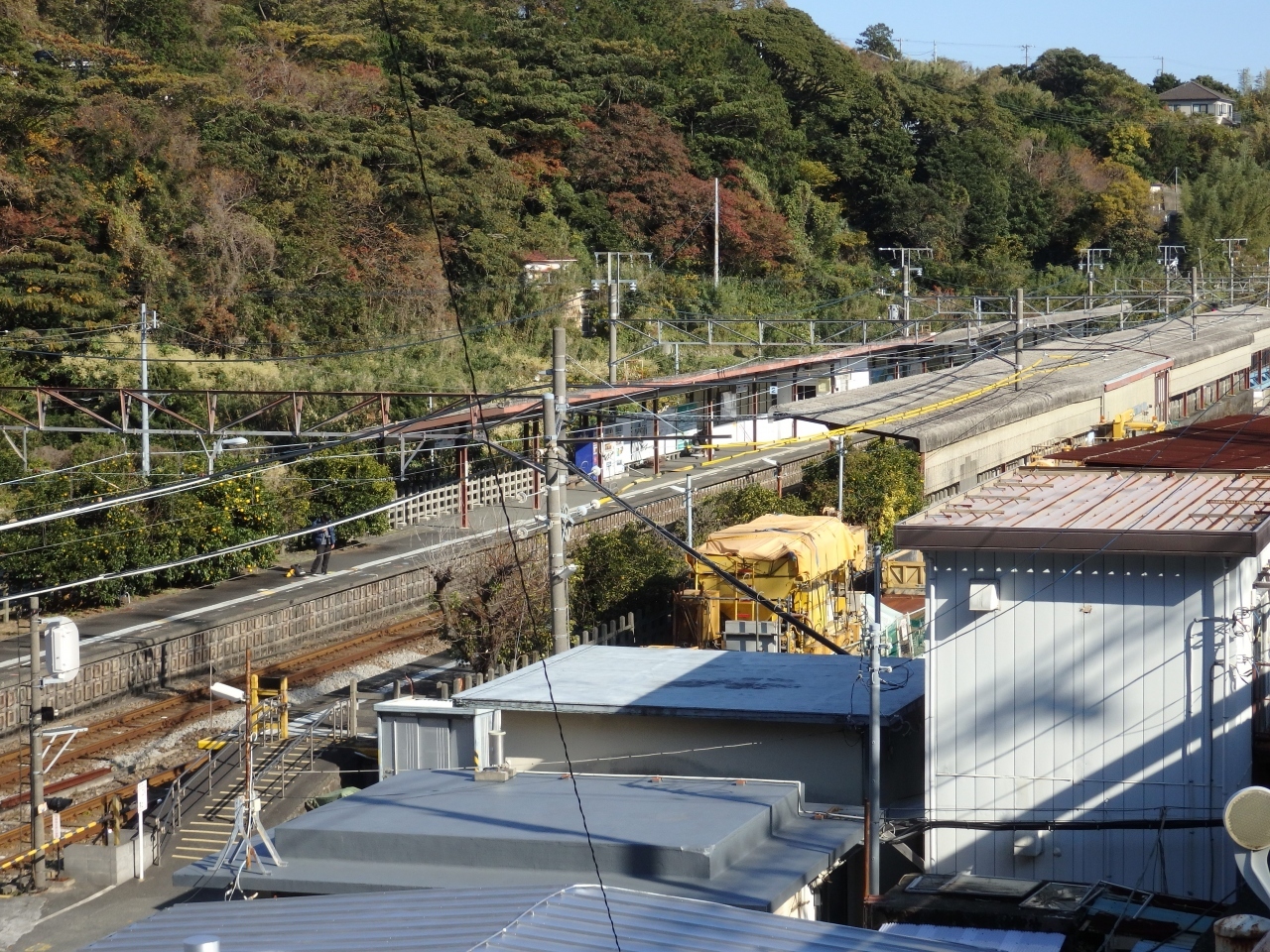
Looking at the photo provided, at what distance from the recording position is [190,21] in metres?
31.3

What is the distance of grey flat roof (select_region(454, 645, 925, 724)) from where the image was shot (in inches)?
295

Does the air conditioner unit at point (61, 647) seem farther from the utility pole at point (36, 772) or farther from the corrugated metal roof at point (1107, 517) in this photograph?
the corrugated metal roof at point (1107, 517)

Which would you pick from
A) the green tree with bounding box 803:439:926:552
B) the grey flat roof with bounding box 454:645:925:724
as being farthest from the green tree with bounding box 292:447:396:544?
the grey flat roof with bounding box 454:645:925:724

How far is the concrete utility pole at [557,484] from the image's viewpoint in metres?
8.70

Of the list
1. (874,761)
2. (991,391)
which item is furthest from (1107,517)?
(991,391)

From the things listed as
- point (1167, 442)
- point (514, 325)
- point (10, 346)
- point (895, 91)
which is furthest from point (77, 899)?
point (895, 91)

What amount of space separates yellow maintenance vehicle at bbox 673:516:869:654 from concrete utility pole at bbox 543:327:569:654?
3.44 meters

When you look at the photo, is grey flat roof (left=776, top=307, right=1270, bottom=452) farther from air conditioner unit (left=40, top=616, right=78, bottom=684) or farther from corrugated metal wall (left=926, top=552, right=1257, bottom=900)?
corrugated metal wall (left=926, top=552, right=1257, bottom=900)

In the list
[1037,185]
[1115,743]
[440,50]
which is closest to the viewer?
[1115,743]

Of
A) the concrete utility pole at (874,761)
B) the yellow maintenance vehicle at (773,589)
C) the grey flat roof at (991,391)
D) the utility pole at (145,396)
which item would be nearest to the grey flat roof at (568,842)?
the concrete utility pole at (874,761)

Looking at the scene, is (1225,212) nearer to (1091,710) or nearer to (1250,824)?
(1091,710)

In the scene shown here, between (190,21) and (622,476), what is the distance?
15790 mm

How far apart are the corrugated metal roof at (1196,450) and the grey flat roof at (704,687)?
2.07 metres

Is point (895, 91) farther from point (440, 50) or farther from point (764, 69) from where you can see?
point (440, 50)
